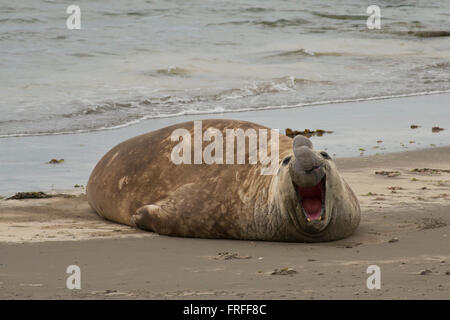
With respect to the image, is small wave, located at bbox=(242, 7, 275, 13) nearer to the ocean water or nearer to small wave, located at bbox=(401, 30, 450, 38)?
the ocean water

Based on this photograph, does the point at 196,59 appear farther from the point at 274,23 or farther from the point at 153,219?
the point at 153,219

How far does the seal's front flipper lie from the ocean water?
16.4 ft

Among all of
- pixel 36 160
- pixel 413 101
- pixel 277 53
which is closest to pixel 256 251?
pixel 36 160

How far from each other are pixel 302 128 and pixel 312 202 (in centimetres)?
543

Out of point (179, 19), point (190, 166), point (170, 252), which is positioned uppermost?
point (179, 19)

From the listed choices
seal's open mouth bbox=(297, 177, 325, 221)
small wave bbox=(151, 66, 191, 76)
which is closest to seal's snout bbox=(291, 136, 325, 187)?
seal's open mouth bbox=(297, 177, 325, 221)

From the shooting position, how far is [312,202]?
15.9 ft

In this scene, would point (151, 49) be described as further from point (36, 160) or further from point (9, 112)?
point (36, 160)

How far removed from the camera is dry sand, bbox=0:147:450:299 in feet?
12.2

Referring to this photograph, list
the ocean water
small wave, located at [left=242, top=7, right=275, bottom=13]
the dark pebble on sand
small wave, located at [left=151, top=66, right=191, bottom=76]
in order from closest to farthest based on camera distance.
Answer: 1. the dark pebble on sand
2. the ocean water
3. small wave, located at [left=151, top=66, right=191, bottom=76]
4. small wave, located at [left=242, top=7, right=275, bottom=13]

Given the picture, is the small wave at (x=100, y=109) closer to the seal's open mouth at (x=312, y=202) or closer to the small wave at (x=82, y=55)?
the small wave at (x=82, y=55)

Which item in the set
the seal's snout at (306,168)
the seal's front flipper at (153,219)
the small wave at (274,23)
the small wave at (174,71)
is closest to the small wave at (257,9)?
the small wave at (274,23)

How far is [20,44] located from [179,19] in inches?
264

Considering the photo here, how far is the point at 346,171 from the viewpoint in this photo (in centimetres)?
770
